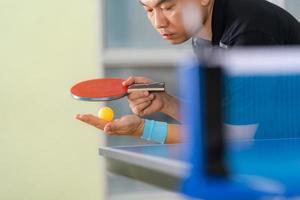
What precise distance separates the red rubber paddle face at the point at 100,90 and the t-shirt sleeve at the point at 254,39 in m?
0.31

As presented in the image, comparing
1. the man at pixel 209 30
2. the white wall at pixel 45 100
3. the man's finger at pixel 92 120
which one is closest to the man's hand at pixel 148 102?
the man at pixel 209 30

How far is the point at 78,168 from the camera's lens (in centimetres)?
221

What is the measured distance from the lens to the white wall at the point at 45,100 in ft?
7.06

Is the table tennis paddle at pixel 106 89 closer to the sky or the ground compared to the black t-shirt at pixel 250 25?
closer to the ground

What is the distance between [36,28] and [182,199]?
1715 mm

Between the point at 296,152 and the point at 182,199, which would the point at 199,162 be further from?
the point at 296,152

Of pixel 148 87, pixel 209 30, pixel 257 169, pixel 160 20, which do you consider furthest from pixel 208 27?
pixel 257 169

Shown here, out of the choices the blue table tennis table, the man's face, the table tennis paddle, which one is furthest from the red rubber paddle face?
the blue table tennis table

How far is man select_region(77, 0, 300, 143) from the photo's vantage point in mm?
1250

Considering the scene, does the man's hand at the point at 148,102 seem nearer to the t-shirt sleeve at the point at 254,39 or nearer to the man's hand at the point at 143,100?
the man's hand at the point at 143,100

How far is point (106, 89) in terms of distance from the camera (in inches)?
53.9

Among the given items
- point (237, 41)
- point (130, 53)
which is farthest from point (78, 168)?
point (237, 41)

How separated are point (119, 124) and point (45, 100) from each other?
0.98 meters

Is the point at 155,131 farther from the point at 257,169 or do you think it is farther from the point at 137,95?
the point at 257,169
